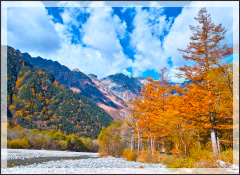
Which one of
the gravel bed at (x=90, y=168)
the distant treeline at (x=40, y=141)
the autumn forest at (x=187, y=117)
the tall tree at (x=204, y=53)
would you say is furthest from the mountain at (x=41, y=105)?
the tall tree at (x=204, y=53)

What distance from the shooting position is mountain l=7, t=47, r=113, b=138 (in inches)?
3325

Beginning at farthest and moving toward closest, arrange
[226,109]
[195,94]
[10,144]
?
[10,144] → [195,94] → [226,109]

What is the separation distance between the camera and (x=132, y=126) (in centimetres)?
1811

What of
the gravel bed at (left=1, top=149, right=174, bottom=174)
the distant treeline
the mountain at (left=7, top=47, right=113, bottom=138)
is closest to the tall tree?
the gravel bed at (left=1, top=149, right=174, bottom=174)

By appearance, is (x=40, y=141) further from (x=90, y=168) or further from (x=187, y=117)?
(x=187, y=117)

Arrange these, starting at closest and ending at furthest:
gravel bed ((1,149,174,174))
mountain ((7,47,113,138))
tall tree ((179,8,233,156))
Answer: gravel bed ((1,149,174,174))
tall tree ((179,8,233,156))
mountain ((7,47,113,138))

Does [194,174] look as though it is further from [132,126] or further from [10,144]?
[10,144]

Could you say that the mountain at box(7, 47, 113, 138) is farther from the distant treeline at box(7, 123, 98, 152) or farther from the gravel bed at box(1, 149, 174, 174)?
the gravel bed at box(1, 149, 174, 174)

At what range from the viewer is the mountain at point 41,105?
84.5m

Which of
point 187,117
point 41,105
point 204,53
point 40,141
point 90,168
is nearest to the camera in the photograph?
point 90,168

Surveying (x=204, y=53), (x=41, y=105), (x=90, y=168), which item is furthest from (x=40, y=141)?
(x=41, y=105)

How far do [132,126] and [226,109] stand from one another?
10167mm

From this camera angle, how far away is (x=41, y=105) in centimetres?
9769

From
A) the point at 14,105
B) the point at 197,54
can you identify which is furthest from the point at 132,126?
the point at 14,105
